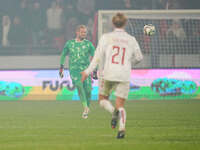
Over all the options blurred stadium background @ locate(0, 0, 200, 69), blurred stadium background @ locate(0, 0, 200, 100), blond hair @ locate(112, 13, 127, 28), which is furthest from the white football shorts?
blurred stadium background @ locate(0, 0, 200, 69)

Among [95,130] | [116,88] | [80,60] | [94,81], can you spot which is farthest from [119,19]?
[94,81]

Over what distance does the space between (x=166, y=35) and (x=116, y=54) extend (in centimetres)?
1293

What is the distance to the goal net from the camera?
20.1 meters

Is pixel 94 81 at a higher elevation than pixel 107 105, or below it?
below

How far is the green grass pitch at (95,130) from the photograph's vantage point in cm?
782

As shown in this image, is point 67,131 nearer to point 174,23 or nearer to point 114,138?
point 114,138

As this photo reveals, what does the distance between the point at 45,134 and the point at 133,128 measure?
1.74 m

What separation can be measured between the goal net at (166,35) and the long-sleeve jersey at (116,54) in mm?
11168

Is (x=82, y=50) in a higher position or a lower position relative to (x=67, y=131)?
higher

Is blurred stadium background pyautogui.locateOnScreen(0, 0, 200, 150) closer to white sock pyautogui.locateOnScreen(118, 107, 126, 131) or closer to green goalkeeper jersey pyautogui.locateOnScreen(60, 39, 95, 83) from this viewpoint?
white sock pyautogui.locateOnScreen(118, 107, 126, 131)

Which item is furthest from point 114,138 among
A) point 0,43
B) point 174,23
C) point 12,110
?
point 0,43

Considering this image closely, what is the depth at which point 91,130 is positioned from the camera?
9922 millimetres

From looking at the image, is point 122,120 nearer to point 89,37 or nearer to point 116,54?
point 116,54

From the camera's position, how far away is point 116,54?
8.55 meters
